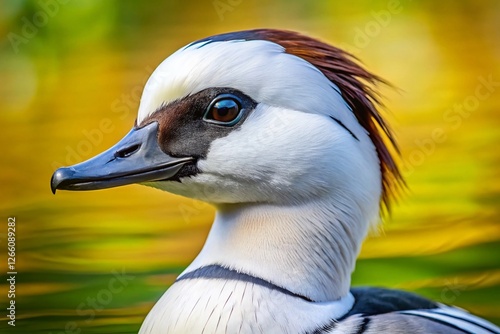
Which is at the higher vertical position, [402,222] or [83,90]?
[83,90]

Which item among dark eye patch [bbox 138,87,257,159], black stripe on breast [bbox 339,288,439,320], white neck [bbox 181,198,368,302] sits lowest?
black stripe on breast [bbox 339,288,439,320]

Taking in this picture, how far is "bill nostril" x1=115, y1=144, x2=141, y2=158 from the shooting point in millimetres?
1210

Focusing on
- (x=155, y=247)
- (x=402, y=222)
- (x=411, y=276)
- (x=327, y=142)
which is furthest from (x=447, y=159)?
(x=327, y=142)

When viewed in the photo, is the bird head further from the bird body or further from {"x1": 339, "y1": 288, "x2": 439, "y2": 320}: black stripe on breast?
{"x1": 339, "y1": 288, "x2": 439, "y2": 320}: black stripe on breast

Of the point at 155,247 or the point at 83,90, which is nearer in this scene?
the point at 155,247

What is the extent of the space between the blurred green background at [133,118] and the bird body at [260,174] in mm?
908

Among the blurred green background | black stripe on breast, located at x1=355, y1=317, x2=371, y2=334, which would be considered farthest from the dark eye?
the blurred green background

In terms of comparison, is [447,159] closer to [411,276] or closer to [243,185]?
[411,276]

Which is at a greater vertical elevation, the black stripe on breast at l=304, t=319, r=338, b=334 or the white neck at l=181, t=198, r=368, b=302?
the white neck at l=181, t=198, r=368, b=302

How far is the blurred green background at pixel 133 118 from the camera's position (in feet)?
7.19

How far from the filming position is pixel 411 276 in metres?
2.23

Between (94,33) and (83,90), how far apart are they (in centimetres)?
16

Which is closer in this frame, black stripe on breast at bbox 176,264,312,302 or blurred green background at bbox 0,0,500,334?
black stripe on breast at bbox 176,264,312,302

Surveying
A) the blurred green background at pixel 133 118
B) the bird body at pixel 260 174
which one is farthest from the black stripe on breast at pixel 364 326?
the blurred green background at pixel 133 118
